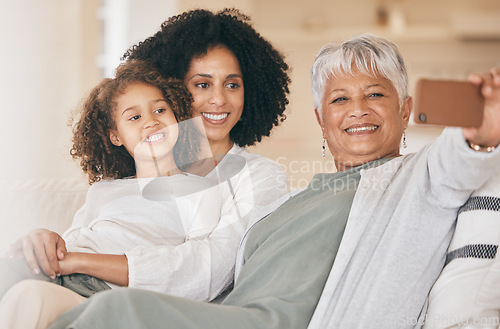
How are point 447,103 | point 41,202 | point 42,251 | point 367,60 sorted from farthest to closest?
point 41,202 → point 367,60 → point 42,251 → point 447,103

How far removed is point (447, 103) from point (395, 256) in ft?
1.20

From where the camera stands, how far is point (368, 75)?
4.92ft

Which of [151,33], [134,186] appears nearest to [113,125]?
[134,186]

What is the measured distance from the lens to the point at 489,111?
0.98 m

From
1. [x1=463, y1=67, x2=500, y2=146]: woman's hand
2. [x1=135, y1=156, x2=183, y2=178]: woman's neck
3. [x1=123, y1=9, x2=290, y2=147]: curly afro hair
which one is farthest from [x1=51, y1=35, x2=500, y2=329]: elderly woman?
[x1=123, y1=9, x2=290, y2=147]: curly afro hair

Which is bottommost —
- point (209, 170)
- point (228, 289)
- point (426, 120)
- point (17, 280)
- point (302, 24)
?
point (228, 289)

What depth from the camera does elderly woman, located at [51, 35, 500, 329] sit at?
1.04 meters

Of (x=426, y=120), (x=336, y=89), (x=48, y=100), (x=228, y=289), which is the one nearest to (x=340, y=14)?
(x=48, y=100)

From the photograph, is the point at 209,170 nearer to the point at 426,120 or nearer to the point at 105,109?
the point at 105,109

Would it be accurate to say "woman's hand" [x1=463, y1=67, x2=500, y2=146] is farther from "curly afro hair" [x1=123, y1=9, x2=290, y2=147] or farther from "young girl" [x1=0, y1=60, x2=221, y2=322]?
"curly afro hair" [x1=123, y1=9, x2=290, y2=147]

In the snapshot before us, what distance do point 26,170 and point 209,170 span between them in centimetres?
94

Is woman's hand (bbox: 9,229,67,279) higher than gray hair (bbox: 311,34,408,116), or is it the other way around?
gray hair (bbox: 311,34,408,116)

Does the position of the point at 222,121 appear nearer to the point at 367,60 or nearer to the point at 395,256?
the point at 367,60

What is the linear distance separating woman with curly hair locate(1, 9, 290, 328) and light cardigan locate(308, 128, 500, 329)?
1.13 ft
